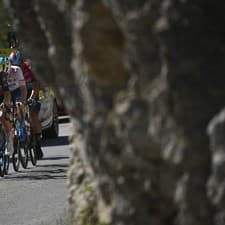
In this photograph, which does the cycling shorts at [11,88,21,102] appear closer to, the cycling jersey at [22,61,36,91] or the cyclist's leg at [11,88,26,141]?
the cyclist's leg at [11,88,26,141]

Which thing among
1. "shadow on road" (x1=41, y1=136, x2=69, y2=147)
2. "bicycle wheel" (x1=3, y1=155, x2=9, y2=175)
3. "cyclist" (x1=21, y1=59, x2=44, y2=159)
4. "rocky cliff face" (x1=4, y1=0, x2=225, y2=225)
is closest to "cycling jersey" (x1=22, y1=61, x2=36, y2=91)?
"cyclist" (x1=21, y1=59, x2=44, y2=159)

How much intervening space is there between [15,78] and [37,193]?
3.07 m

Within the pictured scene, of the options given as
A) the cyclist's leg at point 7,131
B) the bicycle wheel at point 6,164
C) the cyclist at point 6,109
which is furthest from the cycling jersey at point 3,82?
the bicycle wheel at point 6,164

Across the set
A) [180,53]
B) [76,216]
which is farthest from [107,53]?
[76,216]

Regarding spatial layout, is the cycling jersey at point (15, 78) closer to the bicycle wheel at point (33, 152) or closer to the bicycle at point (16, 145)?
the bicycle at point (16, 145)

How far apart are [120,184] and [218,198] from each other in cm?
51

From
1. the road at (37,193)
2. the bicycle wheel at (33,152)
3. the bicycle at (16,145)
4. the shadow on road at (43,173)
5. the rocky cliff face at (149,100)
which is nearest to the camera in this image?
the rocky cliff face at (149,100)

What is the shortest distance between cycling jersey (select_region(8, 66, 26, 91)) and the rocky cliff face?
38.0 feet

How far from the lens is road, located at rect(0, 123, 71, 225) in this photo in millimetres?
10297

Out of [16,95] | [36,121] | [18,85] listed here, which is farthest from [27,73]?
[18,85]

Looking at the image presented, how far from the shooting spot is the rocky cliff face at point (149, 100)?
8.86 feet

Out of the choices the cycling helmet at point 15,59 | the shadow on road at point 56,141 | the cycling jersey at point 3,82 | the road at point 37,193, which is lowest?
the road at point 37,193

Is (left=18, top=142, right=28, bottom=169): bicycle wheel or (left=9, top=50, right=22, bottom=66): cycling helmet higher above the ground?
(left=9, top=50, right=22, bottom=66): cycling helmet

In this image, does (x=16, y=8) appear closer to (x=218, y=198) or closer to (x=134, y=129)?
(x=134, y=129)
